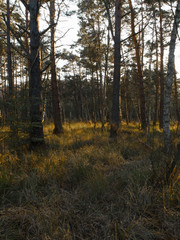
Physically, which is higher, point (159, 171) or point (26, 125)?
point (26, 125)

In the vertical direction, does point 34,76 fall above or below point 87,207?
above

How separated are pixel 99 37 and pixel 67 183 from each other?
11.7 meters

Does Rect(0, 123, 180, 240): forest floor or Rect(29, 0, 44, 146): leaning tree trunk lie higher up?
Rect(29, 0, 44, 146): leaning tree trunk

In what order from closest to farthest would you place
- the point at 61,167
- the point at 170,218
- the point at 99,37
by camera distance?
the point at 170,218 < the point at 61,167 < the point at 99,37

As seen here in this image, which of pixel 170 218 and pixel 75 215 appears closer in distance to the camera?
pixel 170 218

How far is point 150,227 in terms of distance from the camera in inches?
59.7

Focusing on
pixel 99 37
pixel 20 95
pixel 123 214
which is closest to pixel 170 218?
pixel 123 214

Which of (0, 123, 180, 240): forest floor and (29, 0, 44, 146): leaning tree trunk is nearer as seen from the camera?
(0, 123, 180, 240): forest floor

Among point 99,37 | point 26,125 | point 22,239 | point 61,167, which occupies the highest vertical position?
point 99,37

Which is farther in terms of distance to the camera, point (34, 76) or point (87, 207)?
point (34, 76)

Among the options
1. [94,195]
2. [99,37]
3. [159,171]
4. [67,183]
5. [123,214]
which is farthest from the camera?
[99,37]

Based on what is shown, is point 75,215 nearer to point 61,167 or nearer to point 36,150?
point 61,167

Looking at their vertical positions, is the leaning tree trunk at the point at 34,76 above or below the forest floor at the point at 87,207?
above

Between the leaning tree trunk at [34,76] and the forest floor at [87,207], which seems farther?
the leaning tree trunk at [34,76]
